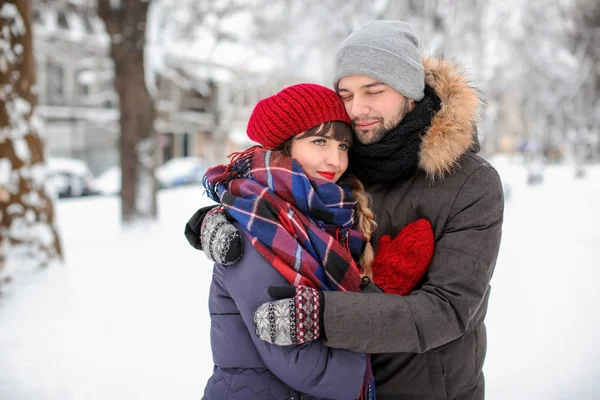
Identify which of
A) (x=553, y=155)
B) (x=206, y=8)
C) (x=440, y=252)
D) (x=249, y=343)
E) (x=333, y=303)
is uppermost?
(x=206, y=8)

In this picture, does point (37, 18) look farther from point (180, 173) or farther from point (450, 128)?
point (450, 128)

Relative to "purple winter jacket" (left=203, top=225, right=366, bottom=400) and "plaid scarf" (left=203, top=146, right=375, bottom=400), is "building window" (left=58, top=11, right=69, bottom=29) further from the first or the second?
"purple winter jacket" (left=203, top=225, right=366, bottom=400)

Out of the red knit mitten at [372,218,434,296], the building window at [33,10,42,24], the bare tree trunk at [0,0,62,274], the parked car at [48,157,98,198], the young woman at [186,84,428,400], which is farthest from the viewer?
the parked car at [48,157,98,198]

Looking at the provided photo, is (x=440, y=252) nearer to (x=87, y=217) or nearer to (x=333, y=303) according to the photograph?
(x=333, y=303)

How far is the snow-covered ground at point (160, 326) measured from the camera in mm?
3809

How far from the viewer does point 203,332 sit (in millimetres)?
4867

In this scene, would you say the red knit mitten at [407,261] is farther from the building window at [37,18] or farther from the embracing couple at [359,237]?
the building window at [37,18]

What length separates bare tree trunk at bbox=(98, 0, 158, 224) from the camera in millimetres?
9195

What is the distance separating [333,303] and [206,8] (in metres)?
13.7

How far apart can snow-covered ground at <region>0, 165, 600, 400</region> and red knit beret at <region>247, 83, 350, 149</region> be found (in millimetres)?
2513

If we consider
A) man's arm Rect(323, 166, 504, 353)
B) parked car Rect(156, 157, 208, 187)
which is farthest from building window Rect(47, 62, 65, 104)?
man's arm Rect(323, 166, 504, 353)

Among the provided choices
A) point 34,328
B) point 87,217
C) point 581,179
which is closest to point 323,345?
point 34,328

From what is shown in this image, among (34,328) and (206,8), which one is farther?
(206,8)

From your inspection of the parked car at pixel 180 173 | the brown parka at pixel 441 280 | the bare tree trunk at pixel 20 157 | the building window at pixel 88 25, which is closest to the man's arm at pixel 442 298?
the brown parka at pixel 441 280
